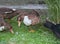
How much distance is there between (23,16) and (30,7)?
119 centimetres

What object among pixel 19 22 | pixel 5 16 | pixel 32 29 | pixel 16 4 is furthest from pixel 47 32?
pixel 16 4

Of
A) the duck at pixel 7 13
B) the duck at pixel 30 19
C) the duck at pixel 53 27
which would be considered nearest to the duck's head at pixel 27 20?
the duck at pixel 30 19

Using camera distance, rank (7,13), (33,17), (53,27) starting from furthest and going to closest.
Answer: (7,13), (33,17), (53,27)

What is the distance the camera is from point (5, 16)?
6102 mm

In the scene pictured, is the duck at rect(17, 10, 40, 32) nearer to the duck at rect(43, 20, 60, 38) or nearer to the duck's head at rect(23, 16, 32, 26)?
the duck's head at rect(23, 16, 32, 26)

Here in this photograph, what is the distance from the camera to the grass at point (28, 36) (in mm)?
5246

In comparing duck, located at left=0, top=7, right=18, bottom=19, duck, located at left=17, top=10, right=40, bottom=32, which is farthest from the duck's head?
duck, located at left=0, top=7, right=18, bottom=19

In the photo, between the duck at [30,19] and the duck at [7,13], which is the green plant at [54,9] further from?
the duck at [7,13]

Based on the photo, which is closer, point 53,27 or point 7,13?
point 53,27

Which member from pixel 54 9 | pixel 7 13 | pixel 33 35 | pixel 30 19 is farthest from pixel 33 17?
pixel 7 13

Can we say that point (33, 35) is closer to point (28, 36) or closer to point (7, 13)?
point (28, 36)

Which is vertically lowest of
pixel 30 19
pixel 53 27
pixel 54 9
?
pixel 53 27

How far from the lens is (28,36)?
5520 mm

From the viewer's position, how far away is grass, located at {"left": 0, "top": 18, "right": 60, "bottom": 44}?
5246 mm
